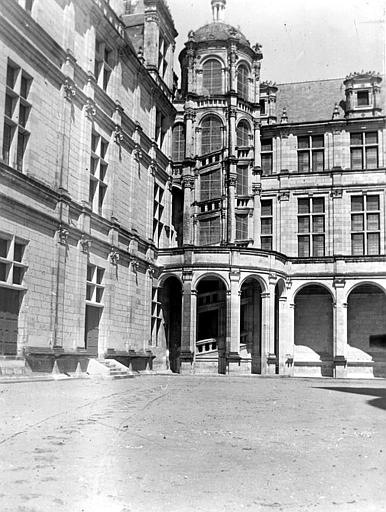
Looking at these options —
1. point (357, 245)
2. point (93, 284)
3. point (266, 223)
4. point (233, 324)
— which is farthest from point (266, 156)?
point (93, 284)

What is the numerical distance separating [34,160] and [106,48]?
7.85m

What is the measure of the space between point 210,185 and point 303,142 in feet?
20.7

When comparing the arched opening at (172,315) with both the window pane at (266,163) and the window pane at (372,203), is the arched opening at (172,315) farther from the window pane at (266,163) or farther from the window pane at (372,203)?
the window pane at (372,203)

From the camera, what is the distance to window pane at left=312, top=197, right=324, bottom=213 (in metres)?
33.1

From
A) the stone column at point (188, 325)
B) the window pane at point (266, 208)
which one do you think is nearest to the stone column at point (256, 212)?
the window pane at point (266, 208)

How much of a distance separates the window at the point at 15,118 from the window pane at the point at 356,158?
65.3ft

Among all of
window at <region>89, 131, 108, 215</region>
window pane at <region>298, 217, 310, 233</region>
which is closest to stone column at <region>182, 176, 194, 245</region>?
window pane at <region>298, 217, 310, 233</region>

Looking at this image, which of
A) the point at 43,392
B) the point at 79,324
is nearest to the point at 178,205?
the point at 79,324

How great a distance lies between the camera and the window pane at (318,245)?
32.6 m

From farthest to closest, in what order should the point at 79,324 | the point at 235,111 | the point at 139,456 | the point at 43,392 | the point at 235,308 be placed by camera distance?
the point at 235,111 < the point at 235,308 < the point at 79,324 < the point at 43,392 < the point at 139,456

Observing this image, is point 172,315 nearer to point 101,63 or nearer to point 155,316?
point 155,316

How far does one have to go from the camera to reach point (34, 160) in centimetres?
1777

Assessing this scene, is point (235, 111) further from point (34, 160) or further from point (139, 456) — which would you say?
point (139, 456)

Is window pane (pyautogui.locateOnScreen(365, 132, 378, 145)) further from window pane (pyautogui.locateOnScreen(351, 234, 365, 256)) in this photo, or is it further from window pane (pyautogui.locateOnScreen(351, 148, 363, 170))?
window pane (pyautogui.locateOnScreen(351, 234, 365, 256))
